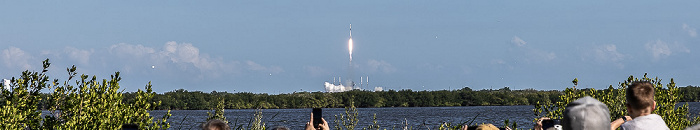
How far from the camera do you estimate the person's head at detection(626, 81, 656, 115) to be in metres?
6.08

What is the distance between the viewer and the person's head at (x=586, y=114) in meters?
3.48

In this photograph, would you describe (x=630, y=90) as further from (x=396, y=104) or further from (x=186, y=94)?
(x=396, y=104)

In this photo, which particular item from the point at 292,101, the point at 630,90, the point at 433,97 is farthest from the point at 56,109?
the point at 433,97

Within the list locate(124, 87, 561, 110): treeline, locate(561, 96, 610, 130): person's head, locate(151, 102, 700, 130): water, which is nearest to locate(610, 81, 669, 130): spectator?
locate(561, 96, 610, 130): person's head

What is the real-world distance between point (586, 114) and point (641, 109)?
2.83 metres

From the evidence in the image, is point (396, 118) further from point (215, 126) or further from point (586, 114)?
point (586, 114)

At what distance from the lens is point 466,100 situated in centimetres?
18575

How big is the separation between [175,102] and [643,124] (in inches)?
6313

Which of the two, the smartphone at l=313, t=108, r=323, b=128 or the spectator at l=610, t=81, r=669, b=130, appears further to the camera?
the smartphone at l=313, t=108, r=323, b=128

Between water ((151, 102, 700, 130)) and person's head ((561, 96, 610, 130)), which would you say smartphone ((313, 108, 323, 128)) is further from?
water ((151, 102, 700, 130))

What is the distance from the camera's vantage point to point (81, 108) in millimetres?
13859

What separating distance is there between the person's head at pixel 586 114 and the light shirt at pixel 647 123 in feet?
7.84

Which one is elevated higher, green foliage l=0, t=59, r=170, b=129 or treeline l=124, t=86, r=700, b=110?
treeline l=124, t=86, r=700, b=110

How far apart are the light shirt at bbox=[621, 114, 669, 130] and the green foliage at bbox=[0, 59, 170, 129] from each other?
27.6 ft
